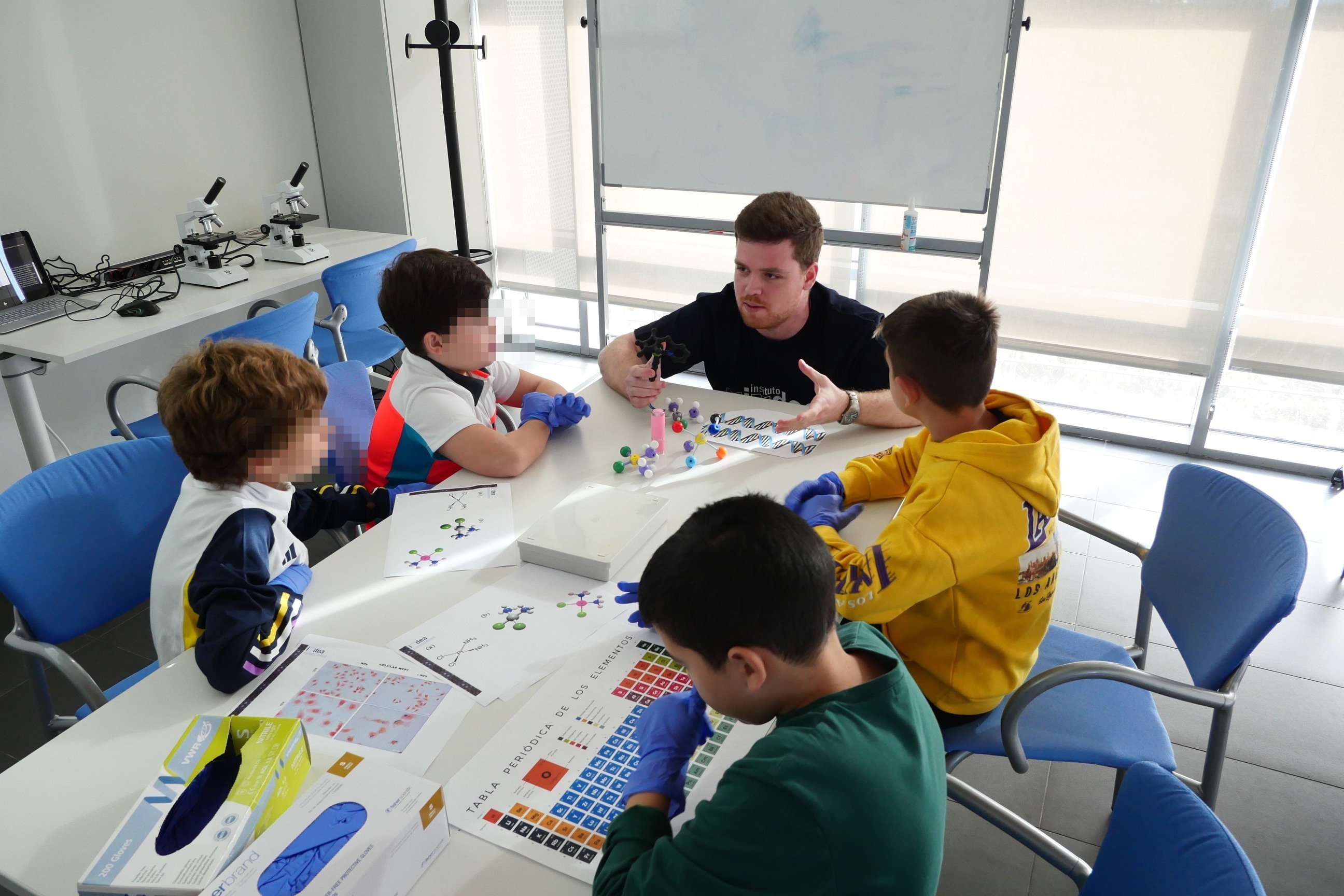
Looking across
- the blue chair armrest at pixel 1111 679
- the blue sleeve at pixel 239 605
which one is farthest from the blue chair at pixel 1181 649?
the blue sleeve at pixel 239 605

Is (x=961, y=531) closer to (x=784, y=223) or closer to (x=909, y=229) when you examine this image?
(x=784, y=223)

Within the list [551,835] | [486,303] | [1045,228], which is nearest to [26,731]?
[486,303]

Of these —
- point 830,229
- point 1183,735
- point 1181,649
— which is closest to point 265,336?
point 830,229

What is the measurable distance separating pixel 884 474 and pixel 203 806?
1.23 m

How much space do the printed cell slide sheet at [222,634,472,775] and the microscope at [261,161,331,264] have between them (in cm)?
265

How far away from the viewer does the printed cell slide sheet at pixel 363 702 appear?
3.59ft

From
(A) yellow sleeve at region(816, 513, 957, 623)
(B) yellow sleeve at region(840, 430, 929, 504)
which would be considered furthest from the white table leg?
(A) yellow sleeve at region(816, 513, 957, 623)

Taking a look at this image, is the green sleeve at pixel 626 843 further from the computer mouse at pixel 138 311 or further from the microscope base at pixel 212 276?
the microscope base at pixel 212 276

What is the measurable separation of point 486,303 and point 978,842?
1595 mm

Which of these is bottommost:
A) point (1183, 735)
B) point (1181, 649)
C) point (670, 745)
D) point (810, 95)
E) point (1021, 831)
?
point (1183, 735)

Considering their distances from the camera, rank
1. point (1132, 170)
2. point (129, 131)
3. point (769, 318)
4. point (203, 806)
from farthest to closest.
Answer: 1. point (129, 131)
2. point (1132, 170)
3. point (769, 318)
4. point (203, 806)

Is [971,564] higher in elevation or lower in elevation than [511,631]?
higher

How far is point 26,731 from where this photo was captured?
2.13 metres

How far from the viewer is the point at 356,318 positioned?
11.3 ft
